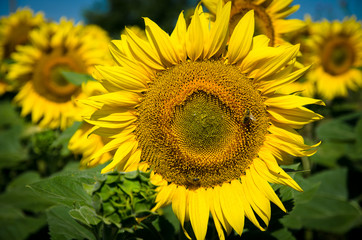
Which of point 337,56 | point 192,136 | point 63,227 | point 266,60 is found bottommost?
point 63,227

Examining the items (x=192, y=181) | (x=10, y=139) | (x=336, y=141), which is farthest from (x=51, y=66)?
(x=336, y=141)

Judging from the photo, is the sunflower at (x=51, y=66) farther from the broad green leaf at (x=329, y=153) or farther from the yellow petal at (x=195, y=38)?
the broad green leaf at (x=329, y=153)

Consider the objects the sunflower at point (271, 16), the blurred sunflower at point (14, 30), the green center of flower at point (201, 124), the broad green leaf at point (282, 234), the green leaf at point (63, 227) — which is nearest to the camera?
the green center of flower at point (201, 124)

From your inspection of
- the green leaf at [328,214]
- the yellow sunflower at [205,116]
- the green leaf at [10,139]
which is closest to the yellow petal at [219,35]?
the yellow sunflower at [205,116]

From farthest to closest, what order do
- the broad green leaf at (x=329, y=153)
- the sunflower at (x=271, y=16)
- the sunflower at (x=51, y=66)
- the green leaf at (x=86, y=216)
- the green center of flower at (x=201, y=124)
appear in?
the broad green leaf at (x=329, y=153) < the sunflower at (x=51, y=66) < the sunflower at (x=271, y=16) < the green center of flower at (x=201, y=124) < the green leaf at (x=86, y=216)

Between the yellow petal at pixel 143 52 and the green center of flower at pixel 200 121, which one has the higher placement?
the yellow petal at pixel 143 52

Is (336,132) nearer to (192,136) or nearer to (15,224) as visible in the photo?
(192,136)

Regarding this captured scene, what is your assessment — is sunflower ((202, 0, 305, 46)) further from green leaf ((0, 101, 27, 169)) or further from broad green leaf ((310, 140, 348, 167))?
green leaf ((0, 101, 27, 169))
